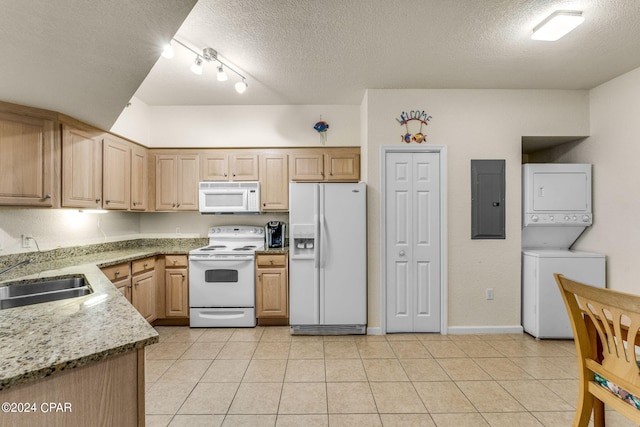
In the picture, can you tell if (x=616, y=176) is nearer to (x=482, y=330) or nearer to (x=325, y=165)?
(x=482, y=330)

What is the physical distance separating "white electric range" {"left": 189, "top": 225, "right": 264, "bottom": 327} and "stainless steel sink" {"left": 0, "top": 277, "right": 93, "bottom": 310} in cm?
133

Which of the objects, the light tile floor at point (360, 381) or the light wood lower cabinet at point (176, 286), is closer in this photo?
the light tile floor at point (360, 381)

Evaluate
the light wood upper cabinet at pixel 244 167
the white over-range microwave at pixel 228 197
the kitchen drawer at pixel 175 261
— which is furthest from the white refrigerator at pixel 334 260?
the kitchen drawer at pixel 175 261

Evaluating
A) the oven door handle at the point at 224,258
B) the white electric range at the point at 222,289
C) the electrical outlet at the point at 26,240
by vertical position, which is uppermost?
the electrical outlet at the point at 26,240

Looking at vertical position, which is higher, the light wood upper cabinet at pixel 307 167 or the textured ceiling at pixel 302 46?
the textured ceiling at pixel 302 46

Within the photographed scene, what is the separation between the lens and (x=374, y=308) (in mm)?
3303

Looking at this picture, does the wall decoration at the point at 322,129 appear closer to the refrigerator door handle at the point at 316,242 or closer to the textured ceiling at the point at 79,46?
the refrigerator door handle at the point at 316,242

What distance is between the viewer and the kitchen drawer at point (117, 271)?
2.76 m

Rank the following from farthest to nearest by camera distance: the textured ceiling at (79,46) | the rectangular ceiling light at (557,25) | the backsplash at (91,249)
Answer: the backsplash at (91,249)
the rectangular ceiling light at (557,25)
the textured ceiling at (79,46)

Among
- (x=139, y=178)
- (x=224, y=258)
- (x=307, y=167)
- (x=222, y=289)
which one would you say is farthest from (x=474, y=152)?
(x=139, y=178)

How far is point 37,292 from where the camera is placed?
2.10 meters

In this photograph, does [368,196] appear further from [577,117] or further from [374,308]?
[577,117]

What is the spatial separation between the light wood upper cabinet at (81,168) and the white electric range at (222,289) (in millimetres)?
1154

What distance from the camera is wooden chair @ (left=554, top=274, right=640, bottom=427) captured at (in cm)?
120
